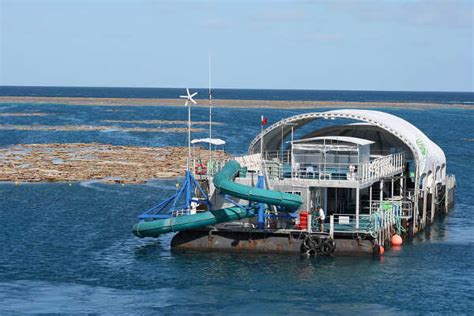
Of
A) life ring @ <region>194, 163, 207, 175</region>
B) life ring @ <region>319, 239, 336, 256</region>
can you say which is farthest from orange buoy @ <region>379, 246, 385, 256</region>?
life ring @ <region>194, 163, 207, 175</region>

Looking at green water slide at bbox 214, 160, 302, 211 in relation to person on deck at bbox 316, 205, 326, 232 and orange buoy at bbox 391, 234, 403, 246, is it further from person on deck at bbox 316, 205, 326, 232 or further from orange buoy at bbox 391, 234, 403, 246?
orange buoy at bbox 391, 234, 403, 246

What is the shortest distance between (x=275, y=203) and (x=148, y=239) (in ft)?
36.7

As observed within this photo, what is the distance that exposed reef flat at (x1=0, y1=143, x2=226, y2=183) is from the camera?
88.8 meters

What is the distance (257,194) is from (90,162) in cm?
5223

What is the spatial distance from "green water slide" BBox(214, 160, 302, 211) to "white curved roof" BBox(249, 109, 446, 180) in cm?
937

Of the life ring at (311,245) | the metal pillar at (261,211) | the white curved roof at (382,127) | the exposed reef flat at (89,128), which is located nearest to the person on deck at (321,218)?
the life ring at (311,245)

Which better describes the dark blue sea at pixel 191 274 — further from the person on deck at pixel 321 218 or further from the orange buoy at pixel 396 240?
the person on deck at pixel 321 218

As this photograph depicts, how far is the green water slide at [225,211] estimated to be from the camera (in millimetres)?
50969

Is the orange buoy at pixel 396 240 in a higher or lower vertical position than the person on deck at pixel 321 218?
lower

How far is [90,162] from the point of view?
3954 inches

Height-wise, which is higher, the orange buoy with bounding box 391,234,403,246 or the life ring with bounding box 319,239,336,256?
the life ring with bounding box 319,239,336,256

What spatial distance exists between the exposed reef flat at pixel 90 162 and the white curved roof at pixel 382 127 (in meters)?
23.6

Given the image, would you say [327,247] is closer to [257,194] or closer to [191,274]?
[257,194]

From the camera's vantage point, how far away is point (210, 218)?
52094mm
